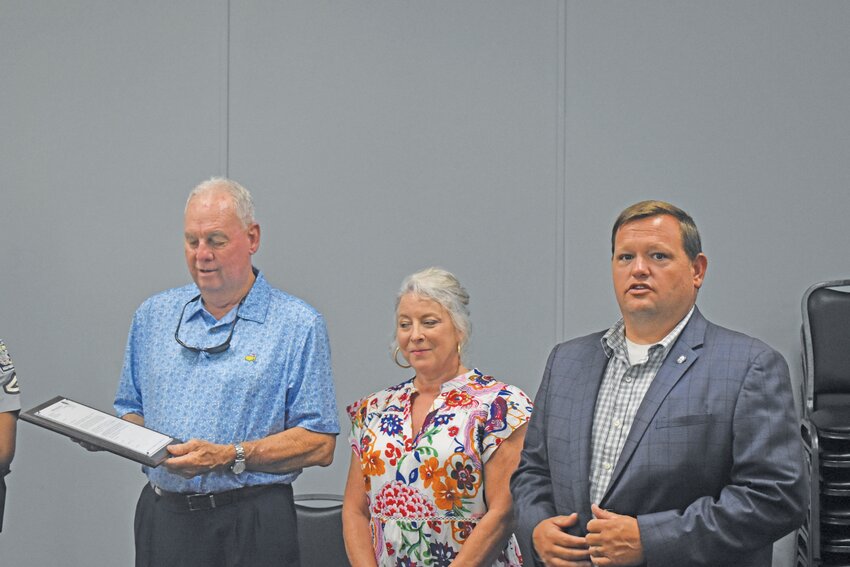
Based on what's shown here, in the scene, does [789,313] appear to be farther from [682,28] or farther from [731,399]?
[731,399]

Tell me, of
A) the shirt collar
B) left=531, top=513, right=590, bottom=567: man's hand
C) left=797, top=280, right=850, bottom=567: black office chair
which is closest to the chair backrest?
left=797, top=280, right=850, bottom=567: black office chair

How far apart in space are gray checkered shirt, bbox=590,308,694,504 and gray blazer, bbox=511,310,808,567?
2 centimetres

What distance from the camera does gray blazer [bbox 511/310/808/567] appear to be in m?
1.94

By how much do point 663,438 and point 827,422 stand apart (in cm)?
127

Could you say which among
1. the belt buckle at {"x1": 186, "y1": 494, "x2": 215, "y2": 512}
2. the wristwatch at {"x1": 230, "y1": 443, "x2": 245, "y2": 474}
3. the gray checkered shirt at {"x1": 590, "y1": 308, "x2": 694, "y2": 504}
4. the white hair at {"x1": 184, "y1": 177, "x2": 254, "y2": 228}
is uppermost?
the white hair at {"x1": 184, "y1": 177, "x2": 254, "y2": 228}

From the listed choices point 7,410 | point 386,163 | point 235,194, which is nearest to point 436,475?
point 235,194

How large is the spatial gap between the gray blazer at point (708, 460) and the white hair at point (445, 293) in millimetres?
581

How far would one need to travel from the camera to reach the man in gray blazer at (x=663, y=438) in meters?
1.95

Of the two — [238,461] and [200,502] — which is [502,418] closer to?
[238,461]

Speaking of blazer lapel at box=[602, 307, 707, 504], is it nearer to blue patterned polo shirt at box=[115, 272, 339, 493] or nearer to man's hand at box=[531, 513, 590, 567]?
man's hand at box=[531, 513, 590, 567]

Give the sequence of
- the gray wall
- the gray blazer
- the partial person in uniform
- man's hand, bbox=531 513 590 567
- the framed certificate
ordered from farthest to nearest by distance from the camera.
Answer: the gray wall < the partial person in uniform < the framed certificate < man's hand, bbox=531 513 590 567 < the gray blazer

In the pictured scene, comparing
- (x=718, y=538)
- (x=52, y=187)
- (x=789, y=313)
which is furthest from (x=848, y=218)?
→ (x=52, y=187)

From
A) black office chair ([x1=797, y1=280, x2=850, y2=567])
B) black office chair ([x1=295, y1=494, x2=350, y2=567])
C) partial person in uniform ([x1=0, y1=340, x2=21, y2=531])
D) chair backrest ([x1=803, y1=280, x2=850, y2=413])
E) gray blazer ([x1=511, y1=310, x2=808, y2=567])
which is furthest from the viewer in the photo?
chair backrest ([x1=803, y1=280, x2=850, y2=413])

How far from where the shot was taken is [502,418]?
252 centimetres
